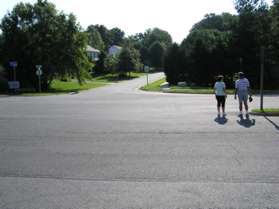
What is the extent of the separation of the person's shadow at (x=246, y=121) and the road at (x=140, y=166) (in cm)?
9

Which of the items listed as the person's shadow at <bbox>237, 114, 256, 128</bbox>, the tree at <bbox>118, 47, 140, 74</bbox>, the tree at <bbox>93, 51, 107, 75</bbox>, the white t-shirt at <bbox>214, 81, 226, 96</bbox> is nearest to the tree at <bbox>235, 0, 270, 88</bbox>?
the white t-shirt at <bbox>214, 81, 226, 96</bbox>

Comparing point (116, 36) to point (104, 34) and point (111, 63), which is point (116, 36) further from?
Answer: point (111, 63)

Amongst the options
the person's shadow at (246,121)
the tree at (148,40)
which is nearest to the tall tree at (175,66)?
the person's shadow at (246,121)

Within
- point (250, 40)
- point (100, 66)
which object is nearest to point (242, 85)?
point (250, 40)

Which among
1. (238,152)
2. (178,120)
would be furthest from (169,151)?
Result: (178,120)

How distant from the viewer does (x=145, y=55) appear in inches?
5379

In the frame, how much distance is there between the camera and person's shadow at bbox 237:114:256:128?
571 inches

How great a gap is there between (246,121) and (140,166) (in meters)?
8.25

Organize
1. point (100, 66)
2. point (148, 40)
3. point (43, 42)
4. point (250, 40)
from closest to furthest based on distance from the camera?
point (250, 40) < point (43, 42) < point (100, 66) < point (148, 40)

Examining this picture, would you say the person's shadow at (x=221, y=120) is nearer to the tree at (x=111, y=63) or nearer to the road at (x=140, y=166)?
the road at (x=140, y=166)

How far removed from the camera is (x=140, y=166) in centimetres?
841

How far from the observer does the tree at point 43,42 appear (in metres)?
52.9

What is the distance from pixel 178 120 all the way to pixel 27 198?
10.5m

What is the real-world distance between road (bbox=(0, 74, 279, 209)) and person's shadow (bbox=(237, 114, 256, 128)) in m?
0.09
